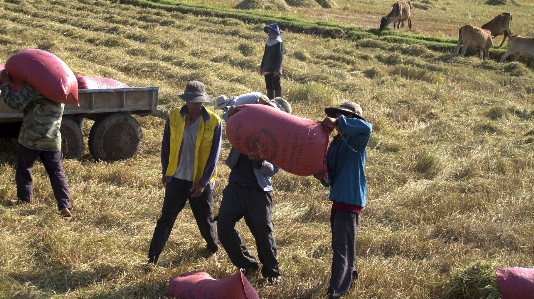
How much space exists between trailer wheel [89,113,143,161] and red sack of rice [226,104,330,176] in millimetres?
3646

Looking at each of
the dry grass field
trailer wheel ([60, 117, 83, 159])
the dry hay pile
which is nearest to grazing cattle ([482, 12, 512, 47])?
the dry grass field

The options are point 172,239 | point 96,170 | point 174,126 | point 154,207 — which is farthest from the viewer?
point 96,170

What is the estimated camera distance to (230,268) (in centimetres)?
570

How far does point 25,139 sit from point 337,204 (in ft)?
10.4

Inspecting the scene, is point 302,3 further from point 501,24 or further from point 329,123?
point 329,123

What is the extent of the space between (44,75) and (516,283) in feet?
14.8

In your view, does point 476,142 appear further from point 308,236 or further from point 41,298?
point 41,298

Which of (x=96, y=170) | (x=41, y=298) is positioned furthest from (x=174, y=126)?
(x=96, y=170)

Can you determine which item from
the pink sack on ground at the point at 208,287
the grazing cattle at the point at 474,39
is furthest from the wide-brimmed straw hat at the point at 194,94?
the grazing cattle at the point at 474,39

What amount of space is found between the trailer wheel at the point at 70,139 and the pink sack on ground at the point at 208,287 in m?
3.52

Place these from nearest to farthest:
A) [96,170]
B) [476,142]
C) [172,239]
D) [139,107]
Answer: [172,239], [96,170], [139,107], [476,142]

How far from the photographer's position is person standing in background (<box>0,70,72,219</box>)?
655 cm

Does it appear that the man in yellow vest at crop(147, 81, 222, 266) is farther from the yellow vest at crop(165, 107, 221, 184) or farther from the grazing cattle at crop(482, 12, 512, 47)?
the grazing cattle at crop(482, 12, 512, 47)

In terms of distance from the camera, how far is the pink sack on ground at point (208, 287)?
4637mm
